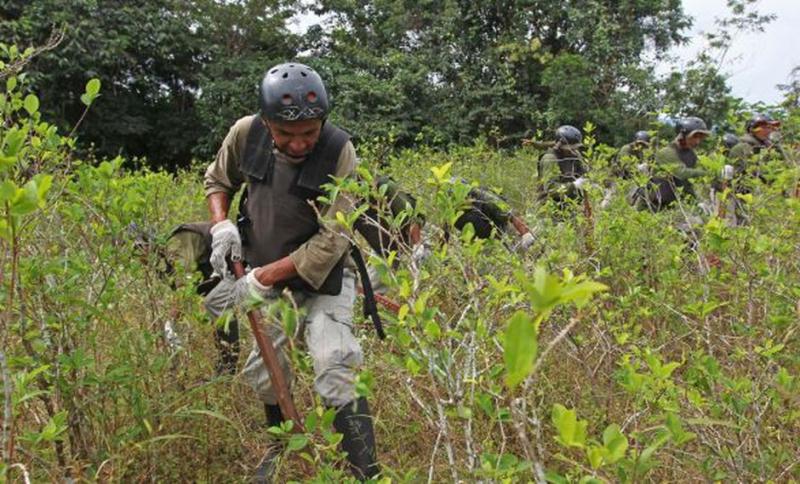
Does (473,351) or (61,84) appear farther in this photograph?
(61,84)

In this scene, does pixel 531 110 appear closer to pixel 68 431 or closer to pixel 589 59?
pixel 589 59

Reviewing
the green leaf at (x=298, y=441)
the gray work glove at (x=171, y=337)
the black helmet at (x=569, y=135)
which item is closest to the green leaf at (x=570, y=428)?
the green leaf at (x=298, y=441)

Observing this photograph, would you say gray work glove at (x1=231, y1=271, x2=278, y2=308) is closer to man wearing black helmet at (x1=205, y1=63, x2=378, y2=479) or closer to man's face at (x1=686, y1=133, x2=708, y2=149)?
man wearing black helmet at (x1=205, y1=63, x2=378, y2=479)

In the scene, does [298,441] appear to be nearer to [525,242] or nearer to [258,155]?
[258,155]

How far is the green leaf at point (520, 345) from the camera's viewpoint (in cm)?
74

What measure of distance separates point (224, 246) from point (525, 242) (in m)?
2.02

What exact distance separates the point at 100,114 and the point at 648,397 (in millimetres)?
18125

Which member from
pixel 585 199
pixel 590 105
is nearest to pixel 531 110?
pixel 590 105

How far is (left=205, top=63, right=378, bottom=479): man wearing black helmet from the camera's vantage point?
279 cm

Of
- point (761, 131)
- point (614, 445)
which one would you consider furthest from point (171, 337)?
point (761, 131)

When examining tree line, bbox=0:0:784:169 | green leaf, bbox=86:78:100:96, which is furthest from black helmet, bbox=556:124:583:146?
tree line, bbox=0:0:784:169

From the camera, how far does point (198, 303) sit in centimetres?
341

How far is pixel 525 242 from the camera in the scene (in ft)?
14.2

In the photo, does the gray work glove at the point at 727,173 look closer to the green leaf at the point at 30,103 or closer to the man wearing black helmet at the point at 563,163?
the man wearing black helmet at the point at 563,163
